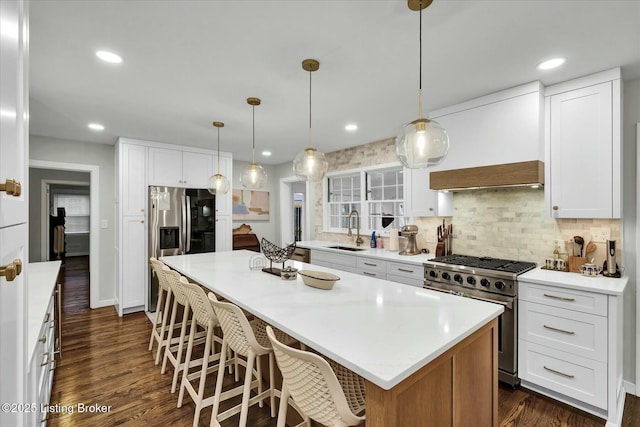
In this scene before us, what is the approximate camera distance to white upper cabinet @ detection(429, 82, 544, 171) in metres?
2.46

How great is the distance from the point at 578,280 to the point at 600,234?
22.6 inches

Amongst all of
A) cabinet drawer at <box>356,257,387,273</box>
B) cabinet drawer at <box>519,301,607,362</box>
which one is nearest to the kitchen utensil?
cabinet drawer at <box>519,301,607,362</box>

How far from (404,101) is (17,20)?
2676mm

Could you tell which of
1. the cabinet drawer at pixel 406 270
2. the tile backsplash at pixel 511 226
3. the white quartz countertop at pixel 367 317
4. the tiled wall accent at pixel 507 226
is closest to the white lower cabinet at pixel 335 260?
the cabinet drawer at pixel 406 270

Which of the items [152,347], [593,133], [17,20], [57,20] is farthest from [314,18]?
[152,347]

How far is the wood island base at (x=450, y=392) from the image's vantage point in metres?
1.00

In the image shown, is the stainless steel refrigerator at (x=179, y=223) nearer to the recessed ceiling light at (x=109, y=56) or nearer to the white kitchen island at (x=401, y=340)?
the recessed ceiling light at (x=109, y=56)

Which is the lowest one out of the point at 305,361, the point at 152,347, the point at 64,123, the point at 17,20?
the point at 152,347

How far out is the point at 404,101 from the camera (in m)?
2.85

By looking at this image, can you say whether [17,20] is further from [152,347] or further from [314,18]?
[152,347]

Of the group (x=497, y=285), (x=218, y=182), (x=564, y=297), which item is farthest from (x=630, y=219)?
(x=218, y=182)

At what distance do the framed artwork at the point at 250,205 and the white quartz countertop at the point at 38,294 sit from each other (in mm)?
3143

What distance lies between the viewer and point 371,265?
3.64 metres

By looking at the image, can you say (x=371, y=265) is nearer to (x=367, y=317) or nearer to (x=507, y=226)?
(x=507, y=226)
